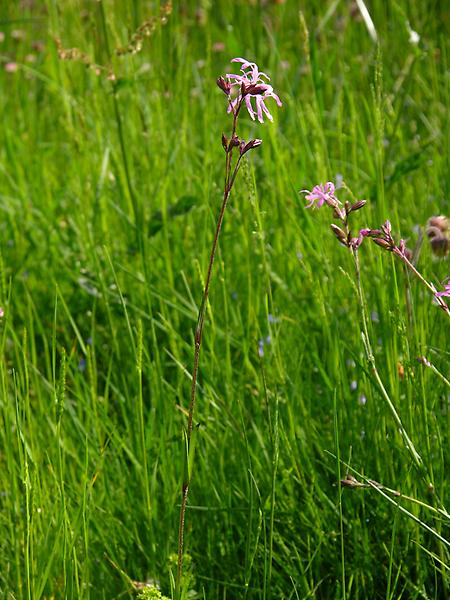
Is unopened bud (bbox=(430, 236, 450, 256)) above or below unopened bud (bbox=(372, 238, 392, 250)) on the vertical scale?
above

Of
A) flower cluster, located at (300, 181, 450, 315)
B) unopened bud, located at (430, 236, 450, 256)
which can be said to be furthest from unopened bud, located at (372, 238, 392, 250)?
unopened bud, located at (430, 236, 450, 256)

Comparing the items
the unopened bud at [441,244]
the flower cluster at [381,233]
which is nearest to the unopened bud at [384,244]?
the flower cluster at [381,233]

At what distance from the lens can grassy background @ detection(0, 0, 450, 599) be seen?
1296 mm

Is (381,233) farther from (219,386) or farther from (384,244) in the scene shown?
(219,386)

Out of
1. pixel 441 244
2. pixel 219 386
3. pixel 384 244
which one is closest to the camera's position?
pixel 384 244

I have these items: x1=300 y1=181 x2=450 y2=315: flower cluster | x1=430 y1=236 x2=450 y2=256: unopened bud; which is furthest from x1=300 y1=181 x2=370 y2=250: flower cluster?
x1=430 y1=236 x2=450 y2=256: unopened bud

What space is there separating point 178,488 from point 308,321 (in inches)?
22.9

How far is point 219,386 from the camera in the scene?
165 cm

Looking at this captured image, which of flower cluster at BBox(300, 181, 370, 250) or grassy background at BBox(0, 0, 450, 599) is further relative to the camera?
grassy background at BBox(0, 0, 450, 599)

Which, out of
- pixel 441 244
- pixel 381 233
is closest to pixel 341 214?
pixel 381 233

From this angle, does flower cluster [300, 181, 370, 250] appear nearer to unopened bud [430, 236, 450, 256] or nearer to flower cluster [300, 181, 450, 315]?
flower cluster [300, 181, 450, 315]

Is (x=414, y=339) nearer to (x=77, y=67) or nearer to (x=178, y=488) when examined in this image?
(x=178, y=488)

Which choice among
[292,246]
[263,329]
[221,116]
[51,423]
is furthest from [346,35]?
[51,423]

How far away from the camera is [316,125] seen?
192 cm
